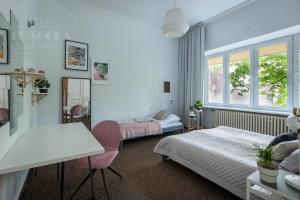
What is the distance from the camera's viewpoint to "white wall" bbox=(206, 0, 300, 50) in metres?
2.92

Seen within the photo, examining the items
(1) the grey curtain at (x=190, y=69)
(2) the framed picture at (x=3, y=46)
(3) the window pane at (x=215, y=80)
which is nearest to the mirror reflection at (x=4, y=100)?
(2) the framed picture at (x=3, y=46)

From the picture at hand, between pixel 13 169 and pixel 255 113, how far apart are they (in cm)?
397

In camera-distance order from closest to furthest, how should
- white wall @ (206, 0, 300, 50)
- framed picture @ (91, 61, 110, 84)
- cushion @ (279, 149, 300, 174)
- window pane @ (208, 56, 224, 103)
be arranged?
cushion @ (279, 149, 300, 174) → white wall @ (206, 0, 300, 50) → framed picture @ (91, 61, 110, 84) → window pane @ (208, 56, 224, 103)

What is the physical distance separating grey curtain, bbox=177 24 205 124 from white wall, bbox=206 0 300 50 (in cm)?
28

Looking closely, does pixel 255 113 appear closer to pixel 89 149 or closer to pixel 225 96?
pixel 225 96

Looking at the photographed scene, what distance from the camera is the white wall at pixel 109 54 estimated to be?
3273 mm

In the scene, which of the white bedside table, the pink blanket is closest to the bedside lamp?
the white bedside table

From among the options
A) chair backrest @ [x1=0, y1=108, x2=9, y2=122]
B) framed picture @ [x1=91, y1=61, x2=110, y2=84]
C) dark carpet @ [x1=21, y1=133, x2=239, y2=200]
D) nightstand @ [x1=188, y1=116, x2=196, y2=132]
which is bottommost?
dark carpet @ [x1=21, y1=133, x2=239, y2=200]

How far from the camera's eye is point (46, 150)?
129cm

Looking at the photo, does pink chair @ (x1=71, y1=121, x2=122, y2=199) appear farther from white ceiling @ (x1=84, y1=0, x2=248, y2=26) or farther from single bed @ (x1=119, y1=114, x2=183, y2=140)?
white ceiling @ (x1=84, y1=0, x2=248, y2=26)

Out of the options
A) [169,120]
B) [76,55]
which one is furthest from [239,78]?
[76,55]

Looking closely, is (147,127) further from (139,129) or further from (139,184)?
(139,184)

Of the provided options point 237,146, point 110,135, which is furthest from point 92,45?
point 237,146

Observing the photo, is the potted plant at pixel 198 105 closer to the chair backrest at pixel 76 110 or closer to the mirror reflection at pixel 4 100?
the chair backrest at pixel 76 110
